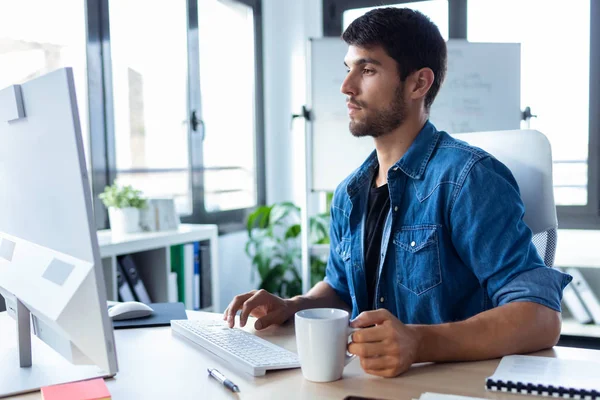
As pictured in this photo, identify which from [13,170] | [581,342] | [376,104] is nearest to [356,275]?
[376,104]

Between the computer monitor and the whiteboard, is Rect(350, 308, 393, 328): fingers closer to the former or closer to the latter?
the computer monitor

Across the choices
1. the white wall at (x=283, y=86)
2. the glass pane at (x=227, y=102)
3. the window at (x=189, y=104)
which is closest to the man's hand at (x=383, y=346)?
the window at (x=189, y=104)

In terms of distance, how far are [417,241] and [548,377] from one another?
0.41 m

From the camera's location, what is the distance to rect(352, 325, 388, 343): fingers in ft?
2.69

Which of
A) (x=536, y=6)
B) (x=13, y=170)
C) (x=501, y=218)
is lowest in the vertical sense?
(x=501, y=218)

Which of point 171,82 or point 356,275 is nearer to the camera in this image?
point 356,275

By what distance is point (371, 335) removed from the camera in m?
0.82

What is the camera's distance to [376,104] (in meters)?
1.32

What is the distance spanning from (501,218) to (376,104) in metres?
0.41

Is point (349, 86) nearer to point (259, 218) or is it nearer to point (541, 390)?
point (541, 390)

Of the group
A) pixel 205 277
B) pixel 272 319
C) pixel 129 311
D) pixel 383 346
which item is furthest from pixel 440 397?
pixel 205 277

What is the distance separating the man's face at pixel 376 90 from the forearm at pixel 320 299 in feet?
1.19

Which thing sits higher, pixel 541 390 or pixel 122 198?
pixel 122 198

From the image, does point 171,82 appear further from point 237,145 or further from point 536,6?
point 536,6
